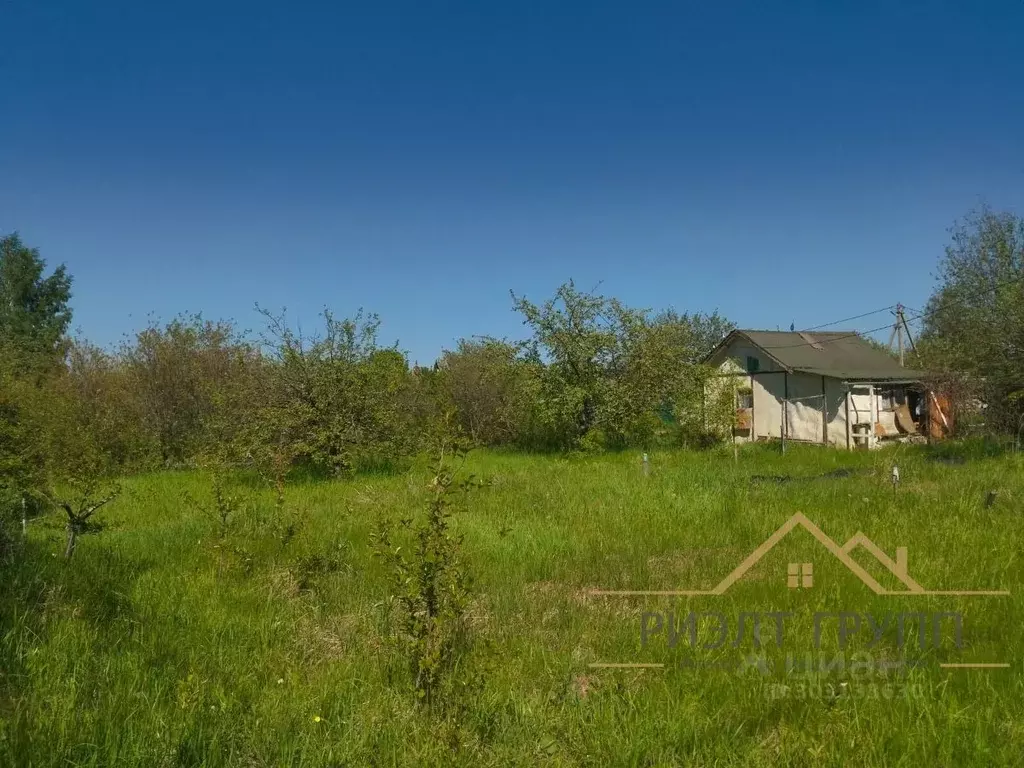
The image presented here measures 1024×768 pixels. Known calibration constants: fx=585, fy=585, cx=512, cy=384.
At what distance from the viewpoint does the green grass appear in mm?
2707

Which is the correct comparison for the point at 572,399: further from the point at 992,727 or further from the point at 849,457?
the point at 992,727

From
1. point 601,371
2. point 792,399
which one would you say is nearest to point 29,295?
point 601,371

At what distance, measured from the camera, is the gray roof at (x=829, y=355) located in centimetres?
1967

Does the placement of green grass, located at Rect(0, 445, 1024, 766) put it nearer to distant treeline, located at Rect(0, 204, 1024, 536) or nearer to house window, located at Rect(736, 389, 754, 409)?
distant treeline, located at Rect(0, 204, 1024, 536)

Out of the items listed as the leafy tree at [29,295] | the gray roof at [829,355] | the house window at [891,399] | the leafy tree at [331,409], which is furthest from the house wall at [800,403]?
the leafy tree at [29,295]

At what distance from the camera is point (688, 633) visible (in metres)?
4.07

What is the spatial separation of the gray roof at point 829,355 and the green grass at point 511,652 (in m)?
13.6

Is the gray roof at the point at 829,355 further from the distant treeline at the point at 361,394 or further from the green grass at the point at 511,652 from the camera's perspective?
the green grass at the point at 511,652

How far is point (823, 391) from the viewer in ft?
65.4

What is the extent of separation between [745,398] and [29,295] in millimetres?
40090

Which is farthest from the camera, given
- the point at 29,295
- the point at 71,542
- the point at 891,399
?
the point at 29,295

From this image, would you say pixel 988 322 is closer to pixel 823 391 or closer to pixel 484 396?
pixel 823 391

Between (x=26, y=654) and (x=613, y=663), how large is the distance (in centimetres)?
336

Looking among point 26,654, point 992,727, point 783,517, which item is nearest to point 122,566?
point 26,654
